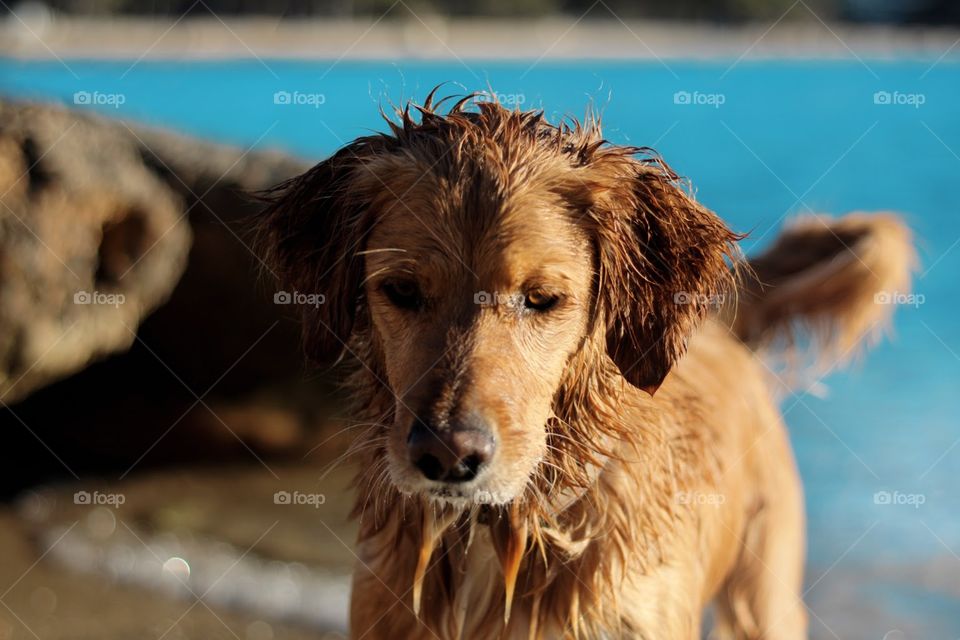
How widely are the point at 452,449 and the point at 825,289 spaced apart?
105 inches

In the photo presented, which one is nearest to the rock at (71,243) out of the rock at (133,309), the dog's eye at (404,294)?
the rock at (133,309)

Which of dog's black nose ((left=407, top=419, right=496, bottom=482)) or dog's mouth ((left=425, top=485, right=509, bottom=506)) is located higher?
dog's black nose ((left=407, top=419, right=496, bottom=482))

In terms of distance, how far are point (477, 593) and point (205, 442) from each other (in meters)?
4.39

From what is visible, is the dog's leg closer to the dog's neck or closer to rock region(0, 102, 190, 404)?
the dog's neck

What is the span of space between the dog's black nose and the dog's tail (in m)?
2.24

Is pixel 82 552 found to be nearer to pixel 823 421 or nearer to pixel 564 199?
pixel 564 199

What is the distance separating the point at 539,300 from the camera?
3.03 metres

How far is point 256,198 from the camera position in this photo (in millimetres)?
3559

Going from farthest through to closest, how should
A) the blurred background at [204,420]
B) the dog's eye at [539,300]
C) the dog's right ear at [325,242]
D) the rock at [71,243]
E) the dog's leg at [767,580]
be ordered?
the rock at [71,243] < the blurred background at [204,420] < the dog's leg at [767,580] < the dog's right ear at [325,242] < the dog's eye at [539,300]

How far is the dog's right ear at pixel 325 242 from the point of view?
3.33 meters

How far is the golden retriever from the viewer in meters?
2.91

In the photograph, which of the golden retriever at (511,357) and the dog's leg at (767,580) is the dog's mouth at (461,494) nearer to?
the golden retriever at (511,357)

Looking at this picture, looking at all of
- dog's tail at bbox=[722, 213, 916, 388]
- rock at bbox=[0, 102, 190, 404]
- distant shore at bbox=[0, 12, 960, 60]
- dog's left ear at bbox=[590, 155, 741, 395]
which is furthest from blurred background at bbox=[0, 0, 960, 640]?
distant shore at bbox=[0, 12, 960, 60]

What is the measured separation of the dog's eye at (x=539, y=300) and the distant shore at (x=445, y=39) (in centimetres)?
2503
